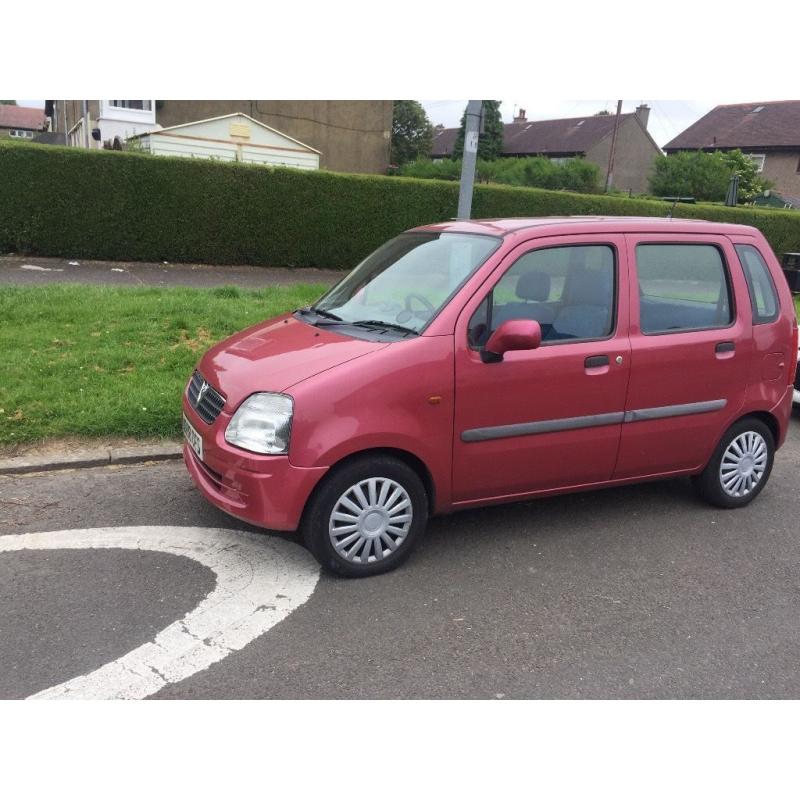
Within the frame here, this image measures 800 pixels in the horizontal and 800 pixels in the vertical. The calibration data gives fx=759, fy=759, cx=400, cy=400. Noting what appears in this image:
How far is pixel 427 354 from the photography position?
397 centimetres

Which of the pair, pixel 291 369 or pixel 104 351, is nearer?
pixel 291 369

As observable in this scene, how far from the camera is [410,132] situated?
67.7 meters

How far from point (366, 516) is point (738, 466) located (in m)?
2.76

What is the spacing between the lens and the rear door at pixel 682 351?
181 inches

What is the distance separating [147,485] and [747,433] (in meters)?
4.07

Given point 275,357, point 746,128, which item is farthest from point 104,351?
point 746,128

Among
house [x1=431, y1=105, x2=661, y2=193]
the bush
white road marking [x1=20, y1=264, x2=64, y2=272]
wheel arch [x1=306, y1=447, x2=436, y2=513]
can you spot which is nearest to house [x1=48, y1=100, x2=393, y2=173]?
the bush

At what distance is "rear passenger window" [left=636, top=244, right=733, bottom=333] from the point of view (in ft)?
15.2

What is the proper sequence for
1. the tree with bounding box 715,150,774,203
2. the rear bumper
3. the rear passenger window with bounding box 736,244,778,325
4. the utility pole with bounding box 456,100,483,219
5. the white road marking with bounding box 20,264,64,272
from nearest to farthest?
the rear passenger window with bounding box 736,244,778,325, the rear bumper, the utility pole with bounding box 456,100,483,219, the white road marking with bounding box 20,264,64,272, the tree with bounding box 715,150,774,203

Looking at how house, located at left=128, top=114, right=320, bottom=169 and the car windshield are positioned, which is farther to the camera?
house, located at left=128, top=114, right=320, bottom=169

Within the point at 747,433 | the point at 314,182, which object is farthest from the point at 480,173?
the point at 747,433

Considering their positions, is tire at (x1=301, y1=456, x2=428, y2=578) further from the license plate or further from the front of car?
the license plate

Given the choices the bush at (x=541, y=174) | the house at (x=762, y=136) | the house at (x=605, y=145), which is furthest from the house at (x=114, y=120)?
the house at (x=762, y=136)

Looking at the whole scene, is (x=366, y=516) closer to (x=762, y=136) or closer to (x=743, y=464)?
(x=743, y=464)
